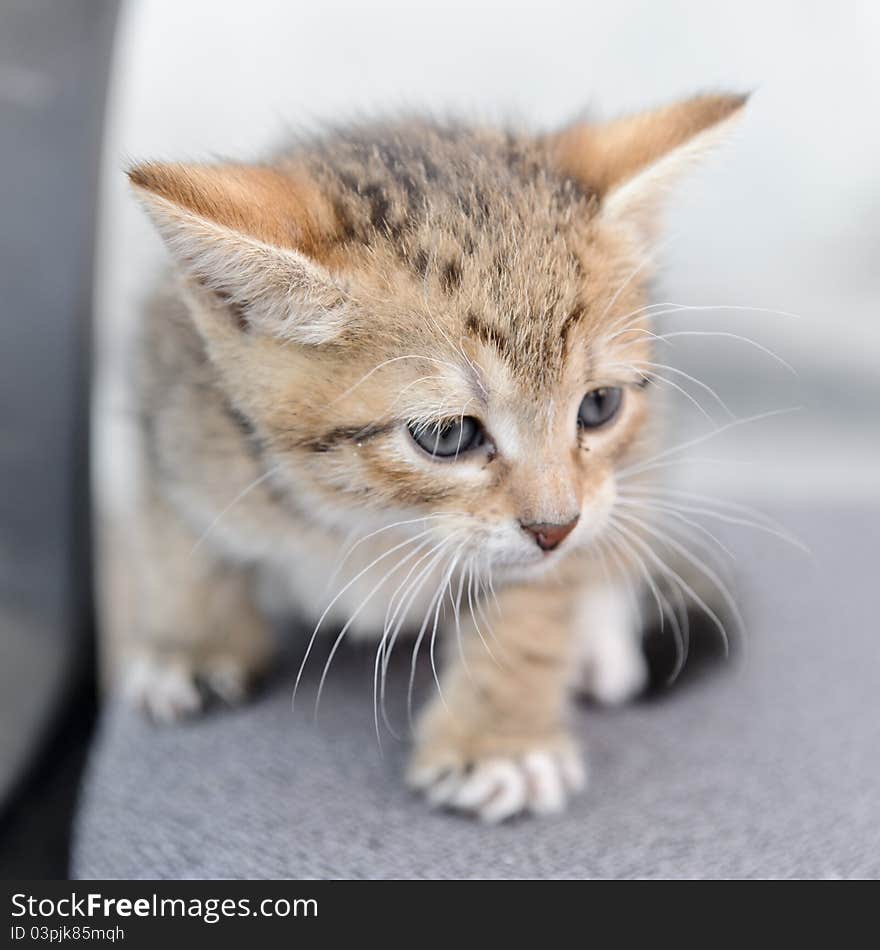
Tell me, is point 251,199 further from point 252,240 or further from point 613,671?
point 613,671

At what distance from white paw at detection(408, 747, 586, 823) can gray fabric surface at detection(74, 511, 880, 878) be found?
0.01 m

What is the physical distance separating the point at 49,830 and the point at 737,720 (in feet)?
2.18

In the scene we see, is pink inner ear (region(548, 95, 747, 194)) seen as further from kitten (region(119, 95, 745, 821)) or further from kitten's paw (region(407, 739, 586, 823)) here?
kitten's paw (region(407, 739, 586, 823))

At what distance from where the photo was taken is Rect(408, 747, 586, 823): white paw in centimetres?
88

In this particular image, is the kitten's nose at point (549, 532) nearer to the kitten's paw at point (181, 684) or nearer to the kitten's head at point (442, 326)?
the kitten's head at point (442, 326)

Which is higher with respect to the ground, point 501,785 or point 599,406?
point 599,406

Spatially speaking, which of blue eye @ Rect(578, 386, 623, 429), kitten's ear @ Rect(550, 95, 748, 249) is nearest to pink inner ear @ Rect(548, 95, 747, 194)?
kitten's ear @ Rect(550, 95, 748, 249)

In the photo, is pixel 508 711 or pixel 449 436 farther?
pixel 508 711

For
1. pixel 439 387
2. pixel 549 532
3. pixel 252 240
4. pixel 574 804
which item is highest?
pixel 252 240

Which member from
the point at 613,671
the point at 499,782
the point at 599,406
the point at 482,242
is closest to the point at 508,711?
the point at 499,782

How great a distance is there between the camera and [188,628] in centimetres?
106

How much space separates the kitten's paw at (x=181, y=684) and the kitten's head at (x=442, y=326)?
0.97 ft

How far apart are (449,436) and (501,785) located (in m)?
0.32

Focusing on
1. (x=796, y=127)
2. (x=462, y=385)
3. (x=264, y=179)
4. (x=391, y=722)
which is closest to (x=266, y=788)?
(x=391, y=722)
